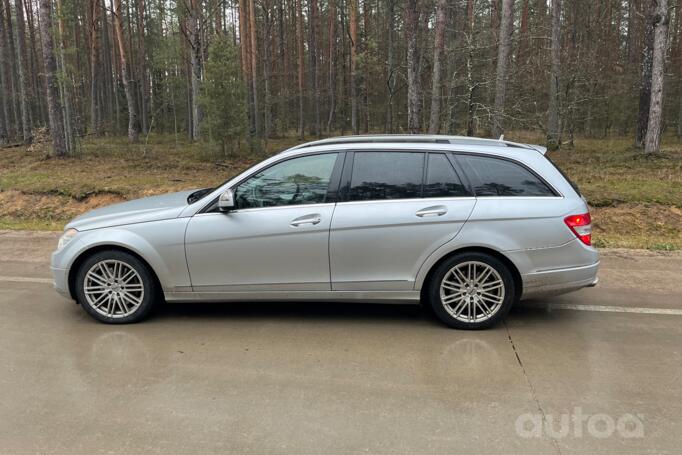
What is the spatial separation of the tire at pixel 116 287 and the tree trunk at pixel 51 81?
14.9 metres

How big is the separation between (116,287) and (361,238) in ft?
7.60

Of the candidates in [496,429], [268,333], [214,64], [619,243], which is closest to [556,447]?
[496,429]

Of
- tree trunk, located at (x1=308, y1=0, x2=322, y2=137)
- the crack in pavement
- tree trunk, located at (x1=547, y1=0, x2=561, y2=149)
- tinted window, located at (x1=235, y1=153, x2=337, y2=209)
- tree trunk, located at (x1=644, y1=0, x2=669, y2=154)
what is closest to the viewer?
the crack in pavement

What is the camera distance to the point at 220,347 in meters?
4.45

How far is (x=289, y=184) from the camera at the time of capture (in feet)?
16.0

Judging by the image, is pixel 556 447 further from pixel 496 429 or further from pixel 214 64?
pixel 214 64

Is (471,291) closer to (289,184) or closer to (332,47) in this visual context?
(289,184)

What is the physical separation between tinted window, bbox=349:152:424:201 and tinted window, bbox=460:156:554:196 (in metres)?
0.46

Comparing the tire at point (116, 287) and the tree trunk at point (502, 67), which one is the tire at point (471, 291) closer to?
the tire at point (116, 287)

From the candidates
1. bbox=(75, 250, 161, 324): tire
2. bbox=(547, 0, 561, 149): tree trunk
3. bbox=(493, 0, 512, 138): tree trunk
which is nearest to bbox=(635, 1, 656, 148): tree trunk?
bbox=(547, 0, 561, 149): tree trunk

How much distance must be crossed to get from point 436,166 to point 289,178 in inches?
52.7

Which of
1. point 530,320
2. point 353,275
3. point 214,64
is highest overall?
point 214,64

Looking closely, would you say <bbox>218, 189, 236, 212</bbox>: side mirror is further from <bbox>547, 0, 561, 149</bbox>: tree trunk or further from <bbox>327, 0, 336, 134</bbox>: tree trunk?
<bbox>327, 0, 336, 134</bbox>: tree trunk

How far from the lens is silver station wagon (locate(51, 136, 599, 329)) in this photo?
4637 millimetres
